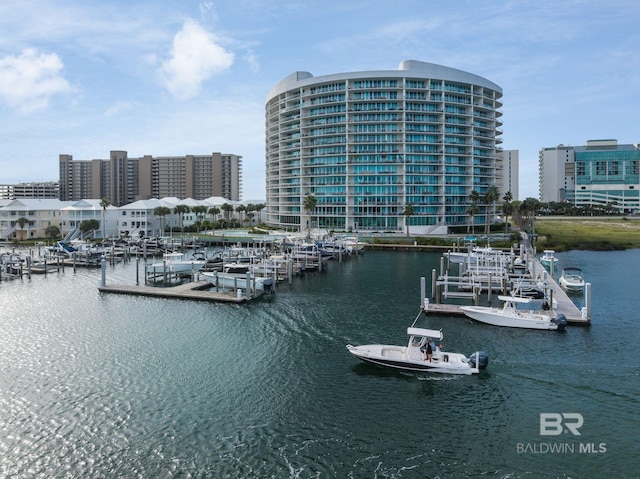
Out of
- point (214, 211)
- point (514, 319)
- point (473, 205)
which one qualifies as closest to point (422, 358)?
point (514, 319)

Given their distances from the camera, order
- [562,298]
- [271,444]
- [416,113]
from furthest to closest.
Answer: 1. [416,113]
2. [562,298]
3. [271,444]

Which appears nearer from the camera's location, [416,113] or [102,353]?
[102,353]

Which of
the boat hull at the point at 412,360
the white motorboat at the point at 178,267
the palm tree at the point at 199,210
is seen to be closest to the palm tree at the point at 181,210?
the palm tree at the point at 199,210

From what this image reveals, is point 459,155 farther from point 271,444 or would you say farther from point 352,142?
point 271,444

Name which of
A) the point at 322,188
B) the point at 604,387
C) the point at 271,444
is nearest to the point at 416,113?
the point at 322,188

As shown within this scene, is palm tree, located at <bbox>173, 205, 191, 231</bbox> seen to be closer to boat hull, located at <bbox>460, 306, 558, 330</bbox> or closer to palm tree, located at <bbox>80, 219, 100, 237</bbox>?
palm tree, located at <bbox>80, 219, 100, 237</bbox>
